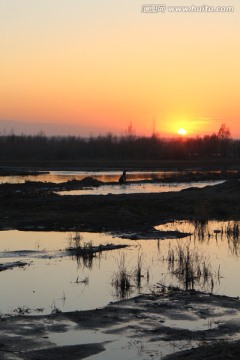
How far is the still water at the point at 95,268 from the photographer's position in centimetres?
1222

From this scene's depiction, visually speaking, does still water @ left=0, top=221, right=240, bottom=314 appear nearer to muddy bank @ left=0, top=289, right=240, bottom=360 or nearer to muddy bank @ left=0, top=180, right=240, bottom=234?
muddy bank @ left=0, top=289, right=240, bottom=360

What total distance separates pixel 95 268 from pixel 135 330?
5573 millimetres

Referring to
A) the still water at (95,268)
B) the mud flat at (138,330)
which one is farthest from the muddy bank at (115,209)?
the mud flat at (138,330)

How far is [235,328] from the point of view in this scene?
32.5 feet

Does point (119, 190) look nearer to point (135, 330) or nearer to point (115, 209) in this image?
point (115, 209)

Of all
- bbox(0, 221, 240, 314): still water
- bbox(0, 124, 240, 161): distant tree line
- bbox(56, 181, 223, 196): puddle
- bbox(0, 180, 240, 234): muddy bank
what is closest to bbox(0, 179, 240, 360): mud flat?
bbox(0, 221, 240, 314): still water

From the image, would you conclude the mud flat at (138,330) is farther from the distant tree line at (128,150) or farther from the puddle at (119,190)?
the distant tree line at (128,150)

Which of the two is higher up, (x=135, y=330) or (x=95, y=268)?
(x=95, y=268)

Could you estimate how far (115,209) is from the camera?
A: 28.3m

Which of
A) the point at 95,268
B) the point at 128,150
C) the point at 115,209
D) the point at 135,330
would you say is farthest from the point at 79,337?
the point at 128,150

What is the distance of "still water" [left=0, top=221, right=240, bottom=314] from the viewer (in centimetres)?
1222

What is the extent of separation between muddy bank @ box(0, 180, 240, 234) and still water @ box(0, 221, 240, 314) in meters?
2.39

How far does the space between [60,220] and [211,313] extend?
584 inches

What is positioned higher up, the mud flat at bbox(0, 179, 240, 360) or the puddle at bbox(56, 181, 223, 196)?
the puddle at bbox(56, 181, 223, 196)
